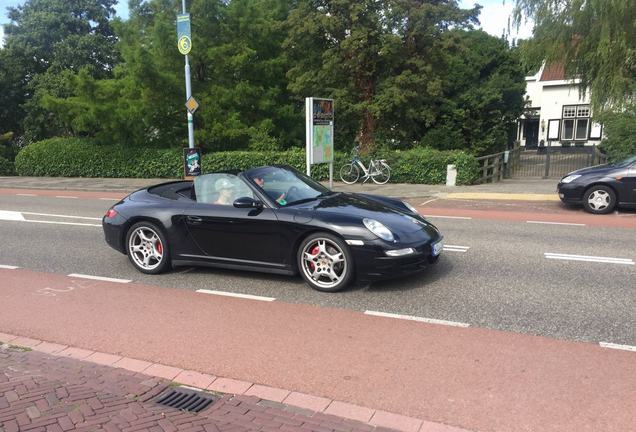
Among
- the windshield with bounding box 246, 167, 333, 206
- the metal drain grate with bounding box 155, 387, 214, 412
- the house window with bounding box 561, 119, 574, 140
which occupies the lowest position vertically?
the metal drain grate with bounding box 155, 387, 214, 412

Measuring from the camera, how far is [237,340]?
452 cm

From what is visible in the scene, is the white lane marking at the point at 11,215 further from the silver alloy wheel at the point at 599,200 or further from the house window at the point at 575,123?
the house window at the point at 575,123

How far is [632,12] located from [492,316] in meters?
15.3

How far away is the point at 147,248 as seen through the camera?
6734 mm

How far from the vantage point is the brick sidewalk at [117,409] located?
3133 millimetres

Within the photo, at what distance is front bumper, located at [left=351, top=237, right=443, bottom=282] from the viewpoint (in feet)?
17.9

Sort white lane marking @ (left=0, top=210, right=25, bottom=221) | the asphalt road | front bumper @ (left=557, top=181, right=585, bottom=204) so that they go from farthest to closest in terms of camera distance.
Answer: white lane marking @ (left=0, top=210, right=25, bottom=221)
front bumper @ (left=557, top=181, right=585, bottom=204)
the asphalt road

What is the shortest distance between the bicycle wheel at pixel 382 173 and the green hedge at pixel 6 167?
20344 millimetres

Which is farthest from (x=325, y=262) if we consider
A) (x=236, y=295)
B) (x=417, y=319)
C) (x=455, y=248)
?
(x=455, y=248)

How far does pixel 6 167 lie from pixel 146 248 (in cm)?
2582

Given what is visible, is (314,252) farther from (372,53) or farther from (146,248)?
(372,53)

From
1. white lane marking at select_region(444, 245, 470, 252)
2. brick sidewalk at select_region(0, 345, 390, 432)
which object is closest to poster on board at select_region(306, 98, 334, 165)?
white lane marking at select_region(444, 245, 470, 252)

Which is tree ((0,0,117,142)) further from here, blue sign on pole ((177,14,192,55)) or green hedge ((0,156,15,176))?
blue sign on pole ((177,14,192,55))

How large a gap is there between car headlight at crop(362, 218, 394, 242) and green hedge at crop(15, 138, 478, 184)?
502 inches
